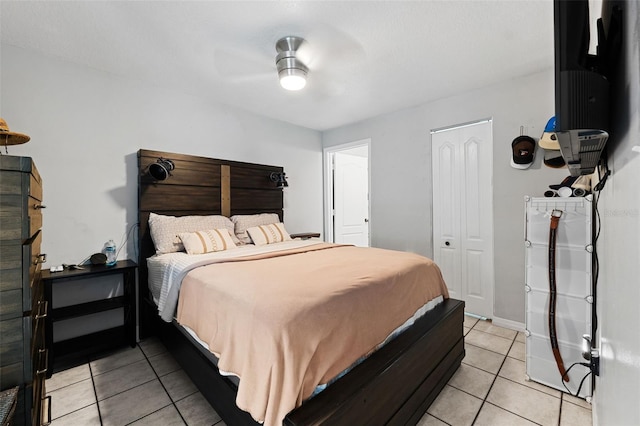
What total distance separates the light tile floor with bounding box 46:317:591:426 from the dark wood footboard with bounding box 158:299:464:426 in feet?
0.44

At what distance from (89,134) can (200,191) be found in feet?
3.64

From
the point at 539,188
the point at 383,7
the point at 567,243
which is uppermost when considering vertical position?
the point at 383,7

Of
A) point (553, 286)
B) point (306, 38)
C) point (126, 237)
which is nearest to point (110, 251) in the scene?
point (126, 237)

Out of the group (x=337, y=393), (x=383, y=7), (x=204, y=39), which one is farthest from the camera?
(x=204, y=39)

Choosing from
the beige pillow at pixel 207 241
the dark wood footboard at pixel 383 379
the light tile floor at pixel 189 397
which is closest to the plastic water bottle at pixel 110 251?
the beige pillow at pixel 207 241

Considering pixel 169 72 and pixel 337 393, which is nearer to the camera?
pixel 337 393

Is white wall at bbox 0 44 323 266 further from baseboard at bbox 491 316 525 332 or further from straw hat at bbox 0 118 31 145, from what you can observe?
baseboard at bbox 491 316 525 332

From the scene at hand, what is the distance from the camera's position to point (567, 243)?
6.17 ft

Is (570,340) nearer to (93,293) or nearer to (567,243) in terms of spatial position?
(567,243)

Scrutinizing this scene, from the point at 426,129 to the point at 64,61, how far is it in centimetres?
386

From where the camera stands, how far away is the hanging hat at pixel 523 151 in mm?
2717

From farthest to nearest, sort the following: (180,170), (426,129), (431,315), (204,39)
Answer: (426,129), (180,170), (204,39), (431,315)

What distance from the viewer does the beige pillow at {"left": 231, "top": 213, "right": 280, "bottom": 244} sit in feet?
10.8

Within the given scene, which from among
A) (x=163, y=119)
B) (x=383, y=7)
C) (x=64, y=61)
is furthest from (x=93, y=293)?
(x=383, y=7)
